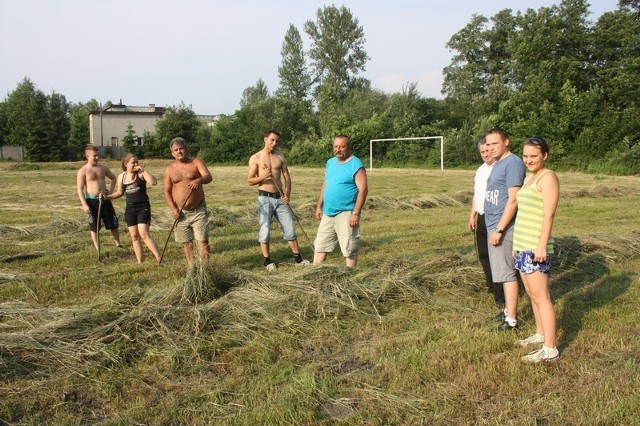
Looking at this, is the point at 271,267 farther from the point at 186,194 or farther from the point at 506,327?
the point at 506,327

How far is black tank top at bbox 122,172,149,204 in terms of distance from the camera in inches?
303

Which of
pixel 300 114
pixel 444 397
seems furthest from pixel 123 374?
pixel 300 114

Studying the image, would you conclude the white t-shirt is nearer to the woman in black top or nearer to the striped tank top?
the striped tank top

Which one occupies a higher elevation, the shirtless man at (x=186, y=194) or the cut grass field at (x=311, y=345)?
the shirtless man at (x=186, y=194)

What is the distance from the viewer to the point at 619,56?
38.3 metres

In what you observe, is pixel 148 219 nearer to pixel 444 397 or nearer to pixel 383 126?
pixel 444 397

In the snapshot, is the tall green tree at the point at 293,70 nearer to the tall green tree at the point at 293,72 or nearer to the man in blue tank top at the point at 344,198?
the tall green tree at the point at 293,72

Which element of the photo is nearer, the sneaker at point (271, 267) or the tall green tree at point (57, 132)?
the sneaker at point (271, 267)

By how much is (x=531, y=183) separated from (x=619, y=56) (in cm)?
4028

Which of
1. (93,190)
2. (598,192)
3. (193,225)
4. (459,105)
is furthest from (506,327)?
(459,105)

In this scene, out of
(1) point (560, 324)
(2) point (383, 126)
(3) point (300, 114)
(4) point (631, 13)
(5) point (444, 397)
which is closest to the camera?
(5) point (444, 397)

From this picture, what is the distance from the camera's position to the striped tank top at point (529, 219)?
156 inches

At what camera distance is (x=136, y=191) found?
7.71 meters

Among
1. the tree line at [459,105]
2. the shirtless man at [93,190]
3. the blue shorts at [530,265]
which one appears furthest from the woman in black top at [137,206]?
the tree line at [459,105]
